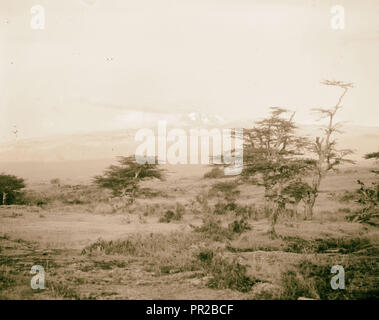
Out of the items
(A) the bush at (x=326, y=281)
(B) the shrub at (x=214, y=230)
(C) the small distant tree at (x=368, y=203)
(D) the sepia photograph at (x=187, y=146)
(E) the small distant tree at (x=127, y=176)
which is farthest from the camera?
(E) the small distant tree at (x=127, y=176)

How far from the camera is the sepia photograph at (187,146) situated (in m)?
5.86

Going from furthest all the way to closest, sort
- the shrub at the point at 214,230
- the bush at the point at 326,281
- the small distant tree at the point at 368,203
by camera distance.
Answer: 1. the small distant tree at the point at 368,203
2. the shrub at the point at 214,230
3. the bush at the point at 326,281

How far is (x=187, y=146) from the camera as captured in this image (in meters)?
6.42

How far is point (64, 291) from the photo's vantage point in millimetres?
5539

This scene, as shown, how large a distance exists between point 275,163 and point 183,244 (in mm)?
1930

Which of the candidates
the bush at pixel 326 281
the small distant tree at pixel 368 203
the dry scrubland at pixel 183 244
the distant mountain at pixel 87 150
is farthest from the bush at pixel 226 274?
the distant mountain at pixel 87 150

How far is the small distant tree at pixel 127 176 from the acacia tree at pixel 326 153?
8.06 feet

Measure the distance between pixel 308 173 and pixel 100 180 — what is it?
335cm

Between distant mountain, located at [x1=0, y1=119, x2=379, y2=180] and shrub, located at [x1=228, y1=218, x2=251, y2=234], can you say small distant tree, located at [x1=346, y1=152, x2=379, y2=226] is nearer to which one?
distant mountain, located at [x1=0, y1=119, x2=379, y2=180]

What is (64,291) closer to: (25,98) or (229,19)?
(25,98)

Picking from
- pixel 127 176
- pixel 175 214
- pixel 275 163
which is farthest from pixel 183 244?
pixel 275 163

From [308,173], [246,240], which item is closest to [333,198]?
[308,173]

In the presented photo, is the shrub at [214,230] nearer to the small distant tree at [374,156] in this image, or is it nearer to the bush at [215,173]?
the bush at [215,173]

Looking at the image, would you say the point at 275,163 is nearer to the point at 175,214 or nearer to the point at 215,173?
the point at 215,173
